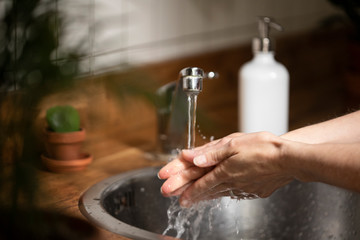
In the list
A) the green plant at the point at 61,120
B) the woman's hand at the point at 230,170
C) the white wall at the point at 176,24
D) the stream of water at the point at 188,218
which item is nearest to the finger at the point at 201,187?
the woman's hand at the point at 230,170

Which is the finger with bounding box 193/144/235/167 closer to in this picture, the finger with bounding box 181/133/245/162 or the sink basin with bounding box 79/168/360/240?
the finger with bounding box 181/133/245/162

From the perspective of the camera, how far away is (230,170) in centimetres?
105

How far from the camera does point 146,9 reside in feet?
5.32

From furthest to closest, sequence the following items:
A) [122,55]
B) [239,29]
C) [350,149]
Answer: [239,29] < [122,55] < [350,149]

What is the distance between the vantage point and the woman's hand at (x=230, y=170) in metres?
1.00

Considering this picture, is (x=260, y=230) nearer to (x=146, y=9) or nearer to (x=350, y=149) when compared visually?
(x=350, y=149)

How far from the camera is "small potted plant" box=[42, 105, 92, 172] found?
121 centimetres

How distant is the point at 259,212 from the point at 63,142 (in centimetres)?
43

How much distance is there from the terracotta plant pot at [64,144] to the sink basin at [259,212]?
10 centimetres

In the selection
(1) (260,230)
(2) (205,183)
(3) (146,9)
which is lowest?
(1) (260,230)

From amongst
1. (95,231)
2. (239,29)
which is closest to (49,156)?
(95,231)

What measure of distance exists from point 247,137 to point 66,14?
0.46m

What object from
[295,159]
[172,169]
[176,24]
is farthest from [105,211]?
[176,24]

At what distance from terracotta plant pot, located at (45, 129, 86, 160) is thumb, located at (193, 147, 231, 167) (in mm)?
294
